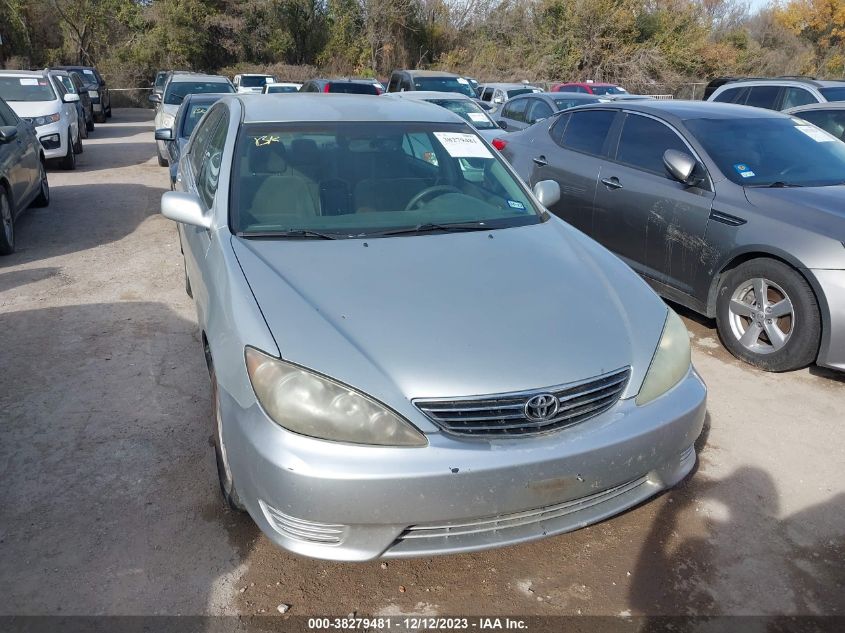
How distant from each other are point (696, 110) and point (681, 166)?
954 mm

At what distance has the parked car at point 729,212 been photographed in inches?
171

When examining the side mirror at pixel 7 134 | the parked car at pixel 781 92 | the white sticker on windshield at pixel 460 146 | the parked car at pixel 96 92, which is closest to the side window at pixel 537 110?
the parked car at pixel 781 92

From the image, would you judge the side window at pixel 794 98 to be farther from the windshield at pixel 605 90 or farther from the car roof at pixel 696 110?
the windshield at pixel 605 90

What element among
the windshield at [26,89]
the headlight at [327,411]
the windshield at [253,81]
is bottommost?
the windshield at [253,81]

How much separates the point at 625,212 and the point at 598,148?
834mm

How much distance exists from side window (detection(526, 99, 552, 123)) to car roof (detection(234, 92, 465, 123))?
732 cm

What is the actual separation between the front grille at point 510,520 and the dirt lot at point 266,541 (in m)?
0.38

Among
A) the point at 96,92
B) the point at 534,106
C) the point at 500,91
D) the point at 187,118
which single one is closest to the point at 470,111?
the point at 534,106

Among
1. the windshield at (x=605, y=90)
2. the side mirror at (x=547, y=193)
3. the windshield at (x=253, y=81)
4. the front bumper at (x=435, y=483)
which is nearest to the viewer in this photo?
the front bumper at (x=435, y=483)

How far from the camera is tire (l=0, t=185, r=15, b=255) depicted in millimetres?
6809

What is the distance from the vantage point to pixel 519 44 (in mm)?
36375

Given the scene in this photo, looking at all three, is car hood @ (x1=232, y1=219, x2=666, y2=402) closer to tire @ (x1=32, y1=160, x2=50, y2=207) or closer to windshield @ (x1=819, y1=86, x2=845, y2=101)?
tire @ (x1=32, y1=160, x2=50, y2=207)

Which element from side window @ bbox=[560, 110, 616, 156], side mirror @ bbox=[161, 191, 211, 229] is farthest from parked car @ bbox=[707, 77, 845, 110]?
side mirror @ bbox=[161, 191, 211, 229]

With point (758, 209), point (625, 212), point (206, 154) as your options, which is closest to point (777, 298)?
point (758, 209)
